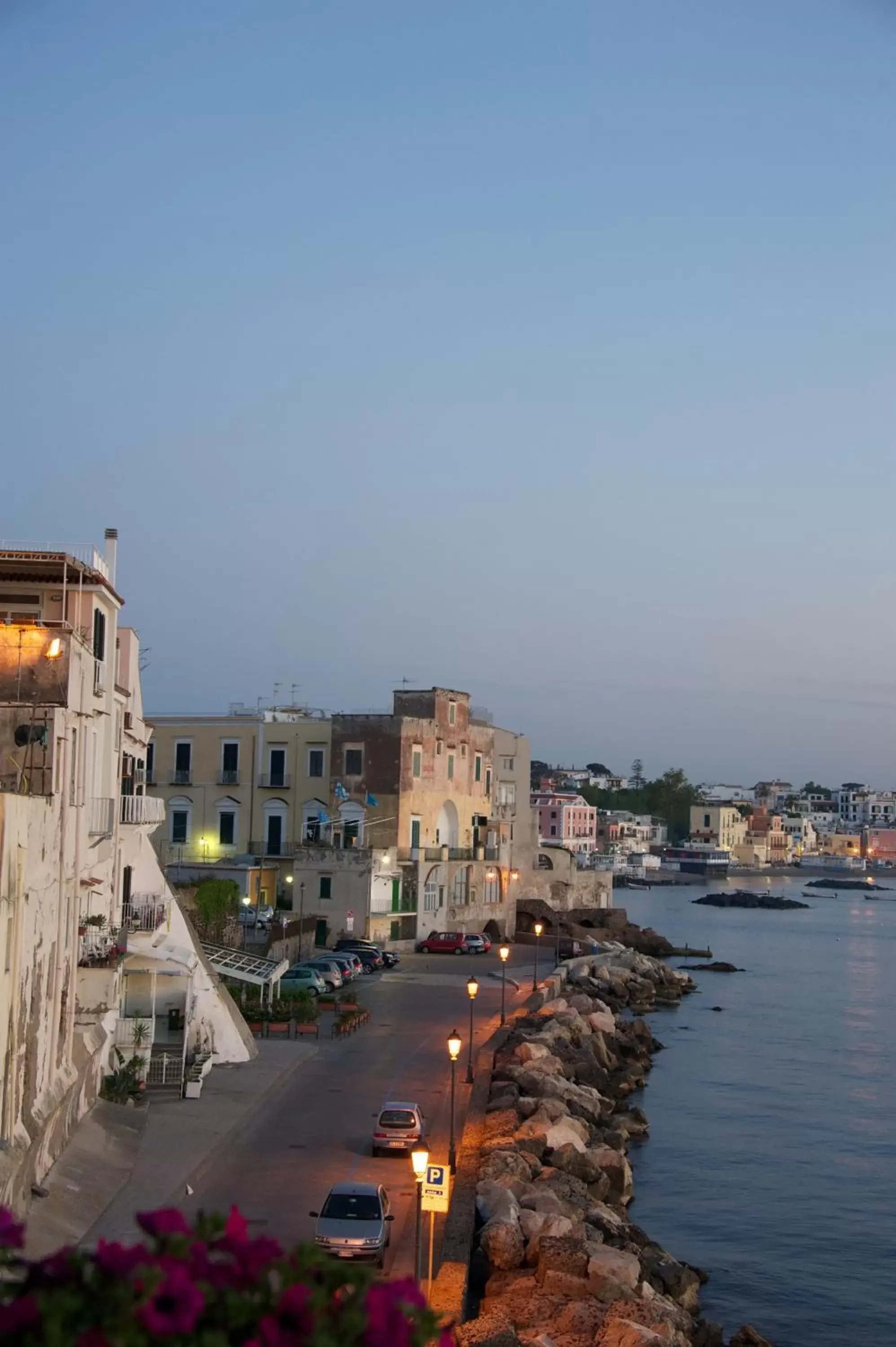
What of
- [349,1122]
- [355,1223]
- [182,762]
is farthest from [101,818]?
[182,762]

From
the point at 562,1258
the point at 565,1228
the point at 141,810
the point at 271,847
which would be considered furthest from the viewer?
the point at 271,847

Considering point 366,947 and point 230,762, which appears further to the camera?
point 230,762

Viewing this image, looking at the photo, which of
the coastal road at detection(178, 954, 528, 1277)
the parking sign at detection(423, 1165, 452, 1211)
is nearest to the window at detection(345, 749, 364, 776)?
the coastal road at detection(178, 954, 528, 1277)

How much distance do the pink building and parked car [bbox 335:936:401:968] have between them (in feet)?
368

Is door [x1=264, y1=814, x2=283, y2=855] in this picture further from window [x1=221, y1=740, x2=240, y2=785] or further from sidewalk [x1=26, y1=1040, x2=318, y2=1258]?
sidewalk [x1=26, y1=1040, x2=318, y2=1258]

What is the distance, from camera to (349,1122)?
2812 cm

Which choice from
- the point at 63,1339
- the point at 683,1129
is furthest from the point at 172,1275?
the point at 683,1129

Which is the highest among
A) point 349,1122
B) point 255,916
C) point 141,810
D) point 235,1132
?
point 141,810

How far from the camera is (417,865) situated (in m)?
61.2

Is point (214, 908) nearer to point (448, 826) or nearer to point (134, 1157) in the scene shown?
point (448, 826)

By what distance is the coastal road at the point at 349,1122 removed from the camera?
22.1 meters

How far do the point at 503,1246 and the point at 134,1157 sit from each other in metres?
6.14

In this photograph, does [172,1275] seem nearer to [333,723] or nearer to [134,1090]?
[134,1090]

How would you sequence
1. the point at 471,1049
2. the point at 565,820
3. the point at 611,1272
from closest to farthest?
the point at 611,1272
the point at 471,1049
the point at 565,820
